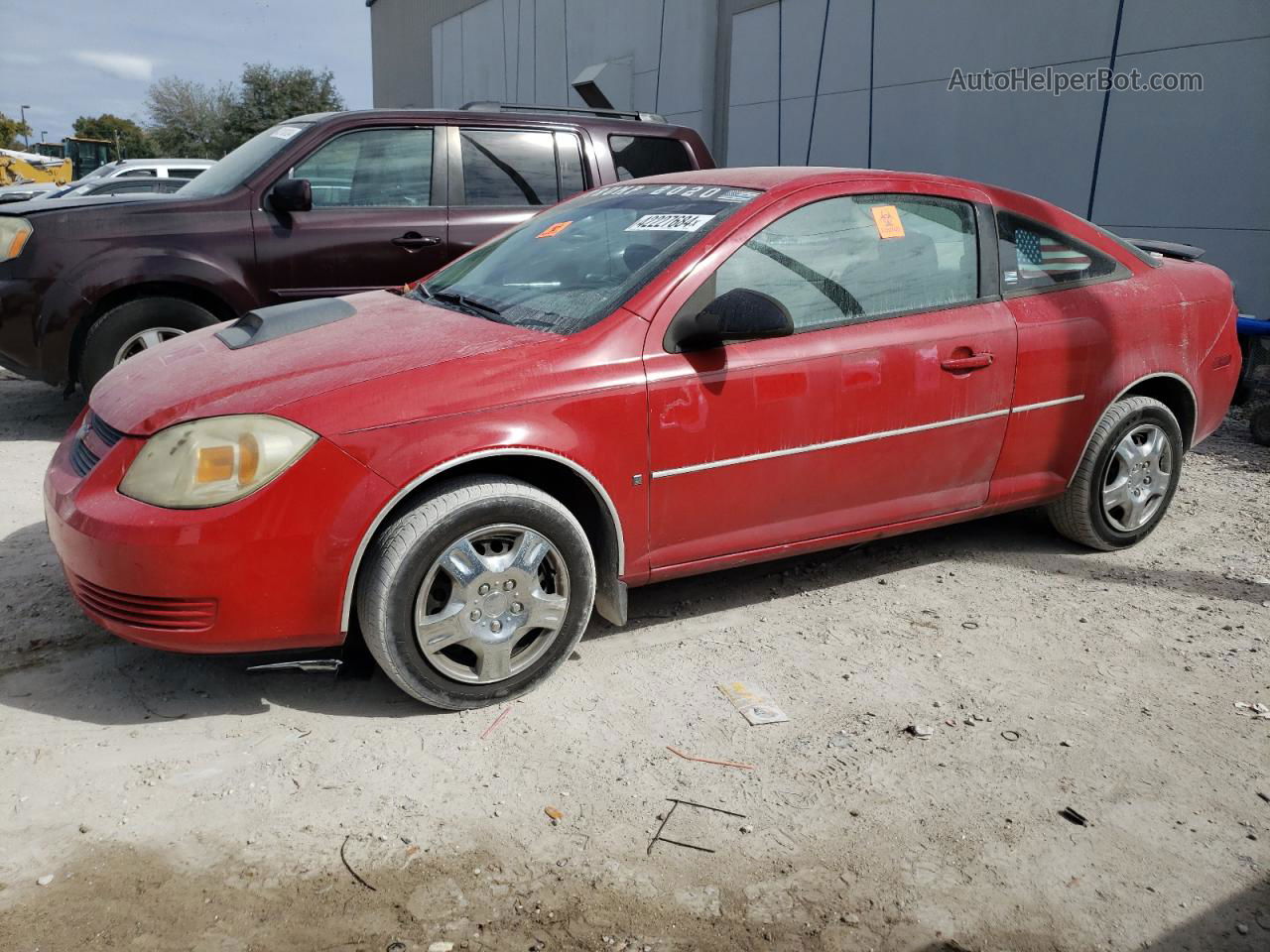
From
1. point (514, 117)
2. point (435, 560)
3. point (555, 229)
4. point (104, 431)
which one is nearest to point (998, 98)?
point (514, 117)

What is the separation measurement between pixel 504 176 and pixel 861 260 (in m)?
3.55

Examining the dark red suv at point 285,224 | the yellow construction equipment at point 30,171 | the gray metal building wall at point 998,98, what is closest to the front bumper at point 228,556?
the dark red suv at point 285,224

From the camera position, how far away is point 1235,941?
2330mm

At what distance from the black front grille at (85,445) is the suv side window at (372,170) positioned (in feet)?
10.9

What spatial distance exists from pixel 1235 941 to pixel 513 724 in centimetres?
191

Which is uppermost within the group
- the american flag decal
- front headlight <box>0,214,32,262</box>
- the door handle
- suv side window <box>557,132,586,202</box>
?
suv side window <box>557,132,586,202</box>

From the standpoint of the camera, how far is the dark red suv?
582 centimetres

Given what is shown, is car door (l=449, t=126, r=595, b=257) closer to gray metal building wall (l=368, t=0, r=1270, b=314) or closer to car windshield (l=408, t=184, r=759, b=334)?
car windshield (l=408, t=184, r=759, b=334)

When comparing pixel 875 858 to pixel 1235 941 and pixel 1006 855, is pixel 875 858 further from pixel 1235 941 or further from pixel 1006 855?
pixel 1235 941

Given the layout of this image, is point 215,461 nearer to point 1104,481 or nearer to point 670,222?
point 670,222

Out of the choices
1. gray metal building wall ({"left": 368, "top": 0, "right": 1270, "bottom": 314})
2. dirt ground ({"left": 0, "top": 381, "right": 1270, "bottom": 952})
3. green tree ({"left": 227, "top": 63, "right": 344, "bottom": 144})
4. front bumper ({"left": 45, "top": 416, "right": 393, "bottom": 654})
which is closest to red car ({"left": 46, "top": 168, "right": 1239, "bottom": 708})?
front bumper ({"left": 45, "top": 416, "right": 393, "bottom": 654})

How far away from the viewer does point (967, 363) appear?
388 cm

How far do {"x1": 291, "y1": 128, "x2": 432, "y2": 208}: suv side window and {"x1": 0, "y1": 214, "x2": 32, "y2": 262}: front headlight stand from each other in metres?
1.48

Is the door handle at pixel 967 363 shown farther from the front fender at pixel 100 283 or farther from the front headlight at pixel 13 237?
the front headlight at pixel 13 237
